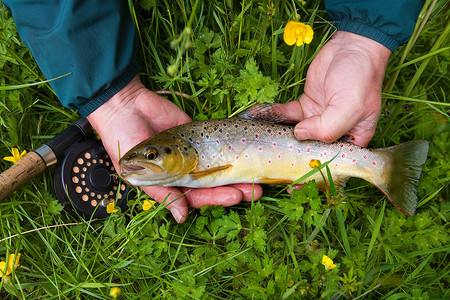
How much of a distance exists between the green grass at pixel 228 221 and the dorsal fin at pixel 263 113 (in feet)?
0.36

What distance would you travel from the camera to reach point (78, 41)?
9.06ft

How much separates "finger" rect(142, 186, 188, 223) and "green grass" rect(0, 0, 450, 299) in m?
0.12

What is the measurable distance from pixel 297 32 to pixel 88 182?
6.94ft

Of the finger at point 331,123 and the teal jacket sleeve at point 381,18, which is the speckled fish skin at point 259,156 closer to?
the finger at point 331,123

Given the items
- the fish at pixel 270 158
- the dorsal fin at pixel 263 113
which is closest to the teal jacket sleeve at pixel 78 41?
the fish at pixel 270 158

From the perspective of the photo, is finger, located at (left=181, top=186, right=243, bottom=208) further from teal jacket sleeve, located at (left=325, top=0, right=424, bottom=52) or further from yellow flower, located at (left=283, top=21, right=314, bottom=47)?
teal jacket sleeve, located at (left=325, top=0, right=424, bottom=52)

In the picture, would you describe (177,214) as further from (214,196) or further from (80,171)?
(80,171)

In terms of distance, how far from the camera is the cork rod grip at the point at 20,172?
273 centimetres

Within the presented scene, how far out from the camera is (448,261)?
10.3 feet

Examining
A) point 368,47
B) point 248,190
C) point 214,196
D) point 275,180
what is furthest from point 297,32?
point 214,196

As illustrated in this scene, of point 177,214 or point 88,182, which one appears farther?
point 88,182

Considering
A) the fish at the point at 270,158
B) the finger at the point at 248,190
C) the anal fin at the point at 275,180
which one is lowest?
the finger at the point at 248,190

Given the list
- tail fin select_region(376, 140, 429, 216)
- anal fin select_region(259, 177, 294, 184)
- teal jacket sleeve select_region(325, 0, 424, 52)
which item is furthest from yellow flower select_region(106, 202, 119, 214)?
teal jacket sleeve select_region(325, 0, 424, 52)

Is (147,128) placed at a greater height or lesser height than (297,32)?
lesser
